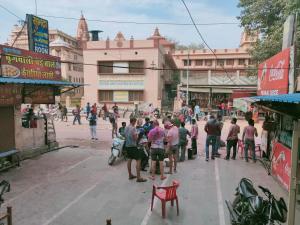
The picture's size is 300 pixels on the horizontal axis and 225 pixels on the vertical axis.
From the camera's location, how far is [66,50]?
4794 centimetres

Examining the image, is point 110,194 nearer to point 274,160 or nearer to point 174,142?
point 174,142

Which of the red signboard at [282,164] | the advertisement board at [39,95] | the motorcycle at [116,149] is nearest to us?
the red signboard at [282,164]

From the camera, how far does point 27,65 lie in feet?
38.2

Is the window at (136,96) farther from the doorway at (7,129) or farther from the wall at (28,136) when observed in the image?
the doorway at (7,129)

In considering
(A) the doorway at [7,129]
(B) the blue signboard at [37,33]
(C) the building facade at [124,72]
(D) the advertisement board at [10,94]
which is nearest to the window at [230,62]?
(C) the building facade at [124,72]

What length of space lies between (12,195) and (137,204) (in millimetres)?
3461

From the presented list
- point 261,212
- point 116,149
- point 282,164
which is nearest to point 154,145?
point 116,149

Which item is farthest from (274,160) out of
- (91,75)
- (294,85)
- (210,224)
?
(91,75)

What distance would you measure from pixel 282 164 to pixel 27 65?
32.4 feet

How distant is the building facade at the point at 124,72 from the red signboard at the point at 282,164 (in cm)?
2326

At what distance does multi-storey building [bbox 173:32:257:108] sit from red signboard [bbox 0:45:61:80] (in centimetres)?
A: 1415

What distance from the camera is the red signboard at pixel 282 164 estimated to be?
8.21 meters

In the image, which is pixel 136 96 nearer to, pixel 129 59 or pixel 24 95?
pixel 129 59

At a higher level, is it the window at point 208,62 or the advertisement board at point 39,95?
the window at point 208,62
